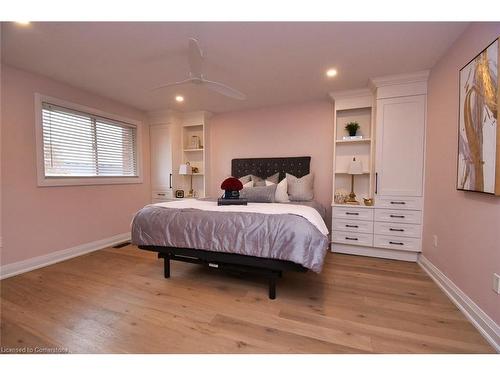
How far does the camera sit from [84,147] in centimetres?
334

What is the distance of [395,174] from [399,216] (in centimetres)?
56

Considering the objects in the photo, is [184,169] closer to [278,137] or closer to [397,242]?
[278,137]

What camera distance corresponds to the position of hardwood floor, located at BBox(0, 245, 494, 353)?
1.45 m

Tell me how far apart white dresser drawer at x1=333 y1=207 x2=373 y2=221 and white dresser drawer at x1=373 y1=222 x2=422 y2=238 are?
16 cm

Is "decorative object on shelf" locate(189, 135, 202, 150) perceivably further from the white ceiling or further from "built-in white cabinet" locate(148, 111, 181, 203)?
the white ceiling

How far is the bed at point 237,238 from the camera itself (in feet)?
6.02

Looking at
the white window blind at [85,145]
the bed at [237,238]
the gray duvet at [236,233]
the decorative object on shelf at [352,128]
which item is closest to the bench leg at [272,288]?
the bed at [237,238]

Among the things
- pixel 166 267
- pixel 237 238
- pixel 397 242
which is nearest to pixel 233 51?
pixel 237 238

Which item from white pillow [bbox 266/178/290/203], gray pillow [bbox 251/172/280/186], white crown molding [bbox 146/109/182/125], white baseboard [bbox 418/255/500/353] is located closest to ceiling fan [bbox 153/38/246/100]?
white pillow [bbox 266/178/290/203]

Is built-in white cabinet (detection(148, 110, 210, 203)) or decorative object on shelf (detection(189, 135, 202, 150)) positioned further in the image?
decorative object on shelf (detection(189, 135, 202, 150))

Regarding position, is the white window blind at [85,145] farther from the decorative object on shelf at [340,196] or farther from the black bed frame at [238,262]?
the decorative object on shelf at [340,196]

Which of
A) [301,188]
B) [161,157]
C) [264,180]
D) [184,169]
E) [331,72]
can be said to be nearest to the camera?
[331,72]

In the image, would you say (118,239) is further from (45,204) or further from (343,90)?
(343,90)
